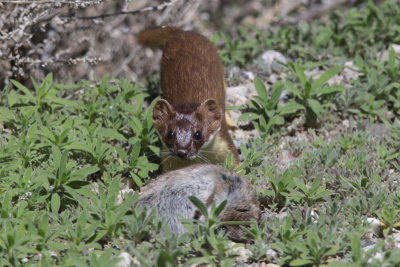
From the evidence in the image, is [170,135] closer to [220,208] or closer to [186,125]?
[186,125]

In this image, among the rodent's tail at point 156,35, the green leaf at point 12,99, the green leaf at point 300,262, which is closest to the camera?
the green leaf at point 300,262

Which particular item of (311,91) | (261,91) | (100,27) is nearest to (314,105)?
(311,91)

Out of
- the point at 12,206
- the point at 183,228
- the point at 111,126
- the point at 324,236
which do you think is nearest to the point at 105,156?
the point at 111,126

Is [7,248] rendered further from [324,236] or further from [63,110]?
[63,110]

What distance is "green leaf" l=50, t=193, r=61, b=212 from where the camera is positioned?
4086 millimetres

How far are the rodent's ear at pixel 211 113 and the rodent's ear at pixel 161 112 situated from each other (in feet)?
0.82

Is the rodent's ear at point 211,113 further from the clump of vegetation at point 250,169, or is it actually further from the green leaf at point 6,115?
the green leaf at point 6,115

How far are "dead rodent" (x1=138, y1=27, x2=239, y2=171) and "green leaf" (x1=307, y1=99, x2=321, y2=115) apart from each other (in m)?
0.81

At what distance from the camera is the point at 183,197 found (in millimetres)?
3896

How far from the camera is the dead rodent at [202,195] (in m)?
3.88

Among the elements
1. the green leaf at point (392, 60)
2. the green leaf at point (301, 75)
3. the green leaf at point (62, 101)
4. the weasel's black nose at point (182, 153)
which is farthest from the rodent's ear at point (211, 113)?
the green leaf at point (392, 60)

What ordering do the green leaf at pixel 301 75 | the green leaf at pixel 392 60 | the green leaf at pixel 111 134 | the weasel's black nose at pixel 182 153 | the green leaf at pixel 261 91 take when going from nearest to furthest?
the weasel's black nose at pixel 182 153
the green leaf at pixel 111 134
the green leaf at pixel 261 91
the green leaf at pixel 301 75
the green leaf at pixel 392 60

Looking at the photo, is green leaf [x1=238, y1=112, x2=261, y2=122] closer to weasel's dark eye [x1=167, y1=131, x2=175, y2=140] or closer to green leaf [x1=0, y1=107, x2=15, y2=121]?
weasel's dark eye [x1=167, y1=131, x2=175, y2=140]

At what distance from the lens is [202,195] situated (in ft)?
12.8
